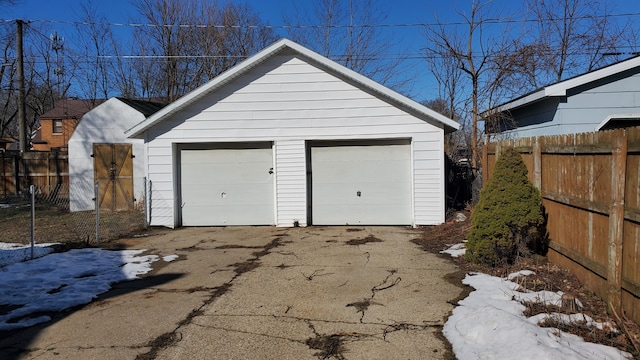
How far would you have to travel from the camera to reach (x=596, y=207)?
4938 mm

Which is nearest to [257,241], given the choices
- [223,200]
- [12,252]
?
[223,200]

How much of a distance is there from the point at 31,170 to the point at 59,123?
22.2 metres

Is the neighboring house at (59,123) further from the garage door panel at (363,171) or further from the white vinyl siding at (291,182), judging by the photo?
the garage door panel at (363,171)

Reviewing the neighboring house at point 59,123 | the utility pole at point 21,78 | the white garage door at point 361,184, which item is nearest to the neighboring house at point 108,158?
the white garage door at point 361,184

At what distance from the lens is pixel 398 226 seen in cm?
1184

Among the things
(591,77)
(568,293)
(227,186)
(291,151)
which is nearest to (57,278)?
(227,186)

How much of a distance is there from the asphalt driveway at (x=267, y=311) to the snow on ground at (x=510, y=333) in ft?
0.72

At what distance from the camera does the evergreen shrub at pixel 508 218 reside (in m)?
6.43

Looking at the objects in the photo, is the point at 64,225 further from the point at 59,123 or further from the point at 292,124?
the point at 59,123

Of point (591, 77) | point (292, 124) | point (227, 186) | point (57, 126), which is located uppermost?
point (57, 126)

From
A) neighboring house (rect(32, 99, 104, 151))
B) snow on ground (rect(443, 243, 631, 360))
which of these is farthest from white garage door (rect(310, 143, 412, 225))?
neighboring house (rect(32, 99, 104, 151))

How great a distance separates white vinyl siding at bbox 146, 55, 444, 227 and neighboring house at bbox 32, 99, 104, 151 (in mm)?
19807

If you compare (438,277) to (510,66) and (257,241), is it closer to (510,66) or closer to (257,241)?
(257,241)

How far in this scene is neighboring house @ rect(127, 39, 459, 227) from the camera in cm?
1157
